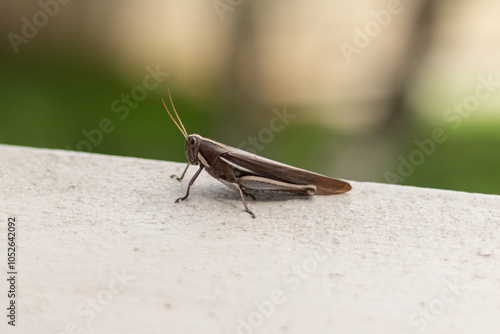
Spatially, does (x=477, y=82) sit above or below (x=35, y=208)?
above

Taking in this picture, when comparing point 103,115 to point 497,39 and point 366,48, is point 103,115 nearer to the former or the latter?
point 366,48

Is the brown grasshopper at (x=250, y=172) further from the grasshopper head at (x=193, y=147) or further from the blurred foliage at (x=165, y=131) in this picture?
the blurred foliage at (x=165, y=131)

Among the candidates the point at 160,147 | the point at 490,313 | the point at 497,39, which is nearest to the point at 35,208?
the point at 490,313

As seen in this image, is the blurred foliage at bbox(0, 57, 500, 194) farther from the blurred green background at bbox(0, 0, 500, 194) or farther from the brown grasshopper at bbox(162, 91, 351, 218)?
the brown grasshopper at bbox(162, 91, 351, 218)

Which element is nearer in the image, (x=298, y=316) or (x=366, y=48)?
(x=298, y=316)

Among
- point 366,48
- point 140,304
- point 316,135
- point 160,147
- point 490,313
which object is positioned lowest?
point 160,147

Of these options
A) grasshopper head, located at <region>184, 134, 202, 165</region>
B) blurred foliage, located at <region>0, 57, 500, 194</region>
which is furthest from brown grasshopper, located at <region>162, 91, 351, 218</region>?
blurred foliage, located at <region>0, 57, 500, 194</region>

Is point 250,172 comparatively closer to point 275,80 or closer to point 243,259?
point 243,259
